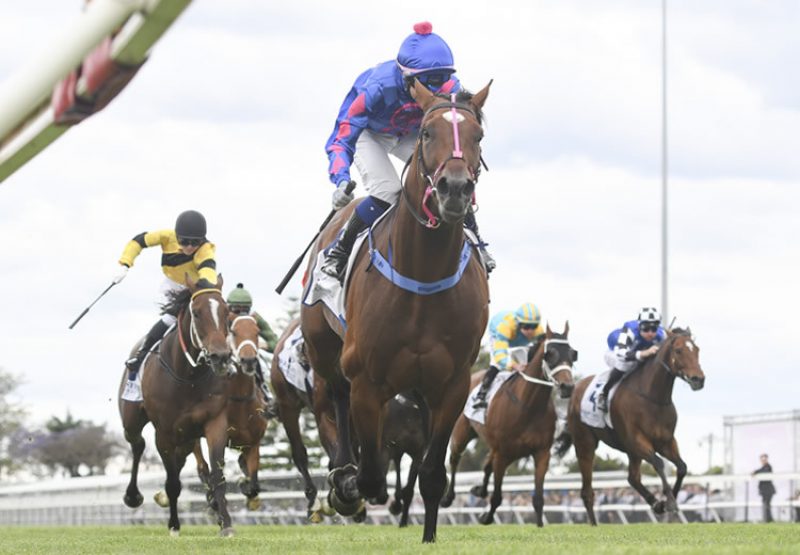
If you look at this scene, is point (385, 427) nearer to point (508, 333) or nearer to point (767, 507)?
point (508, 333)

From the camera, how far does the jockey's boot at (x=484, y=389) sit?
21.4 metres

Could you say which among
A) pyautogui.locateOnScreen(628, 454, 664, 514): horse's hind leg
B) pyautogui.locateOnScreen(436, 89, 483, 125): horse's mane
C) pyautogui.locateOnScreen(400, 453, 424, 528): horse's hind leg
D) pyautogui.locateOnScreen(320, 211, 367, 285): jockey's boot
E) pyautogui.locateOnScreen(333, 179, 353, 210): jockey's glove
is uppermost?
pyautogui.locateOnScreen(436, 89, 483, 125): horse's mane

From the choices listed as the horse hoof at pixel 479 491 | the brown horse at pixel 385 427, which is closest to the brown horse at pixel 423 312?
the brown horse at pixel 385 427

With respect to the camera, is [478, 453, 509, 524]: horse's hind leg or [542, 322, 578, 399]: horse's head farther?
[478, 453, 509, 524]: horse's hind leg

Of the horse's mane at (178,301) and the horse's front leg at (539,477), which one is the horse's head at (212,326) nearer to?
the horse's mane at (178,301)

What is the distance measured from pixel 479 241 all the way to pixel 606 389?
12555mm

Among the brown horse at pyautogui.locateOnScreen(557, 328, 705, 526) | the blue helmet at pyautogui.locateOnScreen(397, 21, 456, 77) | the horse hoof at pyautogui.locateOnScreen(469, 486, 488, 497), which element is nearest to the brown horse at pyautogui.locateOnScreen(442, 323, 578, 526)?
the brown horse at pyautogui.locateOnScreen(557, 328, 705, 526)

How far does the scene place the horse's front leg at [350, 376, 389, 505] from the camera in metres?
9.02

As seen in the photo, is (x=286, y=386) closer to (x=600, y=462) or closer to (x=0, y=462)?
(x=600, y=462)

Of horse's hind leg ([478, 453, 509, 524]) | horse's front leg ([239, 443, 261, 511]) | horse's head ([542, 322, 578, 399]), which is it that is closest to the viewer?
horse's front leg ([239, 443, 261, 511])

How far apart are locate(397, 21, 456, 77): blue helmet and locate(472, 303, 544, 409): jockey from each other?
39.2ft

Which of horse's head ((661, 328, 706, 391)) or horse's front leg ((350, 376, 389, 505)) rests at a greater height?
horse's head ((661, 328, 706, 391))

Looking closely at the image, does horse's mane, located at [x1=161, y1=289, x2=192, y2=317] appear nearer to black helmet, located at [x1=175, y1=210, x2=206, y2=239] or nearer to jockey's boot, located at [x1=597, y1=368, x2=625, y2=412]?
black helmet, located at [x1=175, y1=210, x2=206, y2=239]

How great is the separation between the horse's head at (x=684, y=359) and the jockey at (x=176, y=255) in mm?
8227
